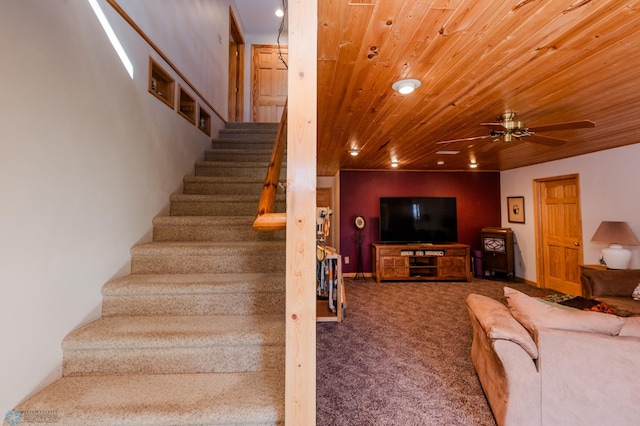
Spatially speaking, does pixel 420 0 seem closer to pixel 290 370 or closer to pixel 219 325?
pixel 290 370

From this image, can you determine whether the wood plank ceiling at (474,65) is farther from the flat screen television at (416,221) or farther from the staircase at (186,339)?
the flat screen television at (416,221)

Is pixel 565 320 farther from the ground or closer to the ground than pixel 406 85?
closer to the ground

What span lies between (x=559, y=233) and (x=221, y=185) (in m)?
5.60

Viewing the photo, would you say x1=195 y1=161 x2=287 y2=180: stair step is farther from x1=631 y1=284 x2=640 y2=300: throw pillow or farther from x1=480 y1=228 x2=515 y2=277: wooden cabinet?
x1=480 y1=228 x2=515 y2=277: wooden cabinet

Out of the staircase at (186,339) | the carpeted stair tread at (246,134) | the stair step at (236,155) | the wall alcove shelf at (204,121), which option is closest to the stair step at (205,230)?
the staircase at (186,339)

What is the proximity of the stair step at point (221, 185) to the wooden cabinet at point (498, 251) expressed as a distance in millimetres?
4871

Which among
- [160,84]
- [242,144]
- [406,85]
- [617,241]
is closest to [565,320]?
[406,85]

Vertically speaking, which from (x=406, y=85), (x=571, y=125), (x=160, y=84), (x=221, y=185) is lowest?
(x=221, y=185)

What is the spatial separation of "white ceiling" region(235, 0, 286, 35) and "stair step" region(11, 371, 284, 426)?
20.8ft

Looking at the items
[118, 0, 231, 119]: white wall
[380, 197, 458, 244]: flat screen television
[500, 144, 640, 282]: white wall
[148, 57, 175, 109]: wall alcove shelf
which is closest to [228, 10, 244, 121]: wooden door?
[118, 0, 231, 119]: white wall

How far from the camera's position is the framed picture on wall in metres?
5.54

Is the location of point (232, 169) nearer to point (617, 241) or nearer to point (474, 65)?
point (474, 65)

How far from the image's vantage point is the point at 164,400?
1272 mm

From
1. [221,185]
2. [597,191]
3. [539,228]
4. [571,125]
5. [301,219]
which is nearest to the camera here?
[301,219]
